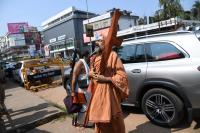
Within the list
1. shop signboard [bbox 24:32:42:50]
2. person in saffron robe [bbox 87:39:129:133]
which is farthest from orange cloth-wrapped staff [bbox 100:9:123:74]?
shop signboard [bbox 24:32:42:50]

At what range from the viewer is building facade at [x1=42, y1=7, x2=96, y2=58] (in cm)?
7988

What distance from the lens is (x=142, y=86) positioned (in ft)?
18.6

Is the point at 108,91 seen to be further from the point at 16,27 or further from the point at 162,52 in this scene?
the point at 16,27

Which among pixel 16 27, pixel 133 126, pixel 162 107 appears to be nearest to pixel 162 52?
pixel 162 107

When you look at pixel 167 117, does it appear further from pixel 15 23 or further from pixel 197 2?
pixel 15 23

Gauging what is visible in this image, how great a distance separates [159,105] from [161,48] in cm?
111

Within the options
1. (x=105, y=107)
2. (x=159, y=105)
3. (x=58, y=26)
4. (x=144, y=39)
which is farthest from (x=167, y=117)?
(x=58, y=26)

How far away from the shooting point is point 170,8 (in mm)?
35500

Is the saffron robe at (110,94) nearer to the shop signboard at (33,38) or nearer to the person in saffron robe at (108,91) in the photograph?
the person in saffron robe at (108,91)

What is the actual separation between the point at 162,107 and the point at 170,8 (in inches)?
1266

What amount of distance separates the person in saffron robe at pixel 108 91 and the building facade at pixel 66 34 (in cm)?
6785

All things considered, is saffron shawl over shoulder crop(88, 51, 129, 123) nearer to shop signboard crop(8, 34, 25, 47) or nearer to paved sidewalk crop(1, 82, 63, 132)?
paved sidewalk crop(1, 82, 63, 132)

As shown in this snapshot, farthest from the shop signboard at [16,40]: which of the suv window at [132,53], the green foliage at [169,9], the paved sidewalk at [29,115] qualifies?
the suv window at [132,53]

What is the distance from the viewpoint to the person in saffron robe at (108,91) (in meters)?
3.64
